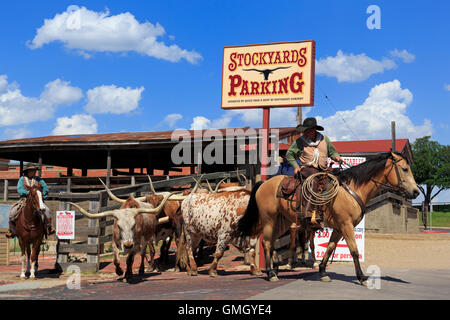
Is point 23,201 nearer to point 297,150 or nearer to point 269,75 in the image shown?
point 297,150

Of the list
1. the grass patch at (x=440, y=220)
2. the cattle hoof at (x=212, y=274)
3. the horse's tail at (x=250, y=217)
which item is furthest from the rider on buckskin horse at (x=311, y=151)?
the grass patch at (x=440, y=220)

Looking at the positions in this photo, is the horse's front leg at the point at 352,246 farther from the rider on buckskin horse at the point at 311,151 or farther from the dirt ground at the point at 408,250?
the dirt ground at the point at 408,250

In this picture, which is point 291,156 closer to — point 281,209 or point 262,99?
point 281,209

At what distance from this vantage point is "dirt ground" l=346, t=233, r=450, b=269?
1380cm

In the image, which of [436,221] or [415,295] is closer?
[415,295]

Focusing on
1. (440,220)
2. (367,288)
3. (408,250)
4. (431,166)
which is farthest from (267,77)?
(431,166)

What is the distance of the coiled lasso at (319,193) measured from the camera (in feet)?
25.9

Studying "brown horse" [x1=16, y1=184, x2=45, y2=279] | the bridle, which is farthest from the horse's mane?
"brown horse" [x1=16, y1=184, x2=45, y2=279]

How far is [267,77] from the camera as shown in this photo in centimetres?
1152

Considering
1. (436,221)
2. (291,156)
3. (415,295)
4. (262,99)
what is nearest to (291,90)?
(262,99)

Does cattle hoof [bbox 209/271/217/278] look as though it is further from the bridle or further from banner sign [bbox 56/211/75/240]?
the bridle

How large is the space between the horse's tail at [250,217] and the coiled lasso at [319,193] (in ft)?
4.69

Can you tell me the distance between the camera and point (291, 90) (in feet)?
37.1

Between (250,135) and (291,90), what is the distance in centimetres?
317
